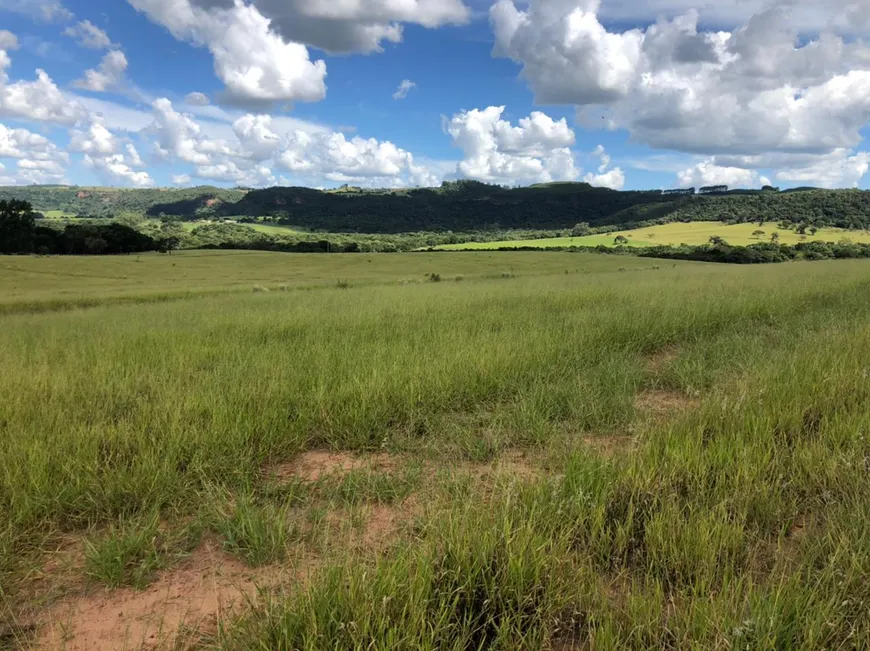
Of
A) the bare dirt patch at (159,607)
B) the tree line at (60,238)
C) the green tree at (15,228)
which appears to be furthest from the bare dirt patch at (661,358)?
the green tree at (15,228)

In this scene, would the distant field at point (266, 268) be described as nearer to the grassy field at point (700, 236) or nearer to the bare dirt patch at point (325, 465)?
the grassy field at point (700, 236)

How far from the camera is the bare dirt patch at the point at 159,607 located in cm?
229

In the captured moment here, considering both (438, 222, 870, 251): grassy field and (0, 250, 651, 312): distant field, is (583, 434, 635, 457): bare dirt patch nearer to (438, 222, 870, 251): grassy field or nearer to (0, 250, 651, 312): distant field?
(0, 250, 651, 312): distant field

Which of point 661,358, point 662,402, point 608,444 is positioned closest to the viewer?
point 608,444

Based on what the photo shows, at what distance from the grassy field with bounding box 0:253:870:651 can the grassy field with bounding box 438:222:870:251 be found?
282 feet

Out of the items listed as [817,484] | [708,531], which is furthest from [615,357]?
[708,531]

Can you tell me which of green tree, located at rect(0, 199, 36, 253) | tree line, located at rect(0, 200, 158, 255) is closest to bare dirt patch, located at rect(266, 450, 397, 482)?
tree line, located at rect(0, 200, 158, 255)

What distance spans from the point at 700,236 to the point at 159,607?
4513 inches

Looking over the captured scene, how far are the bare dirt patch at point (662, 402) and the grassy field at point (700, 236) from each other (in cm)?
8576

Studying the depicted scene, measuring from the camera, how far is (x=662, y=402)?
5438 millimetres

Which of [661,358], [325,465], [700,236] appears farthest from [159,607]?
[700,236]

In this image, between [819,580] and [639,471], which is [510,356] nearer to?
[639,471]

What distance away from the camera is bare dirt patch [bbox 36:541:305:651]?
229 cm

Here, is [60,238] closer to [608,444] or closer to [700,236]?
[608,444]
